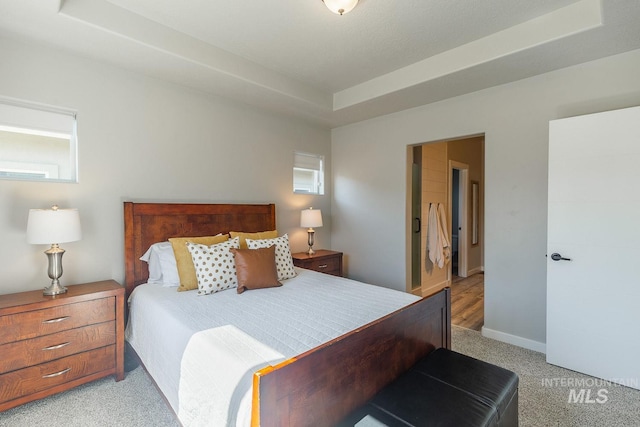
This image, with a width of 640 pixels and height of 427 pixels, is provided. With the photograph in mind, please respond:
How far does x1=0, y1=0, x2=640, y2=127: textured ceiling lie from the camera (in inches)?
81.6

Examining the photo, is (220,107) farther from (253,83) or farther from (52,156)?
(52,156)

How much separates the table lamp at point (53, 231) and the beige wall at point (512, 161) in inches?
127

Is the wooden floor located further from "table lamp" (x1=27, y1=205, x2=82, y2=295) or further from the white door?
"table lamp" (x1=27, y1=205, x2=82, y2=295)

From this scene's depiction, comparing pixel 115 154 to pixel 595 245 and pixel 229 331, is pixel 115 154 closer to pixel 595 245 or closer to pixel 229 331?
pixel 229 331

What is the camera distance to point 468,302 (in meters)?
4.16

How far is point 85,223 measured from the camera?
2.51 meters

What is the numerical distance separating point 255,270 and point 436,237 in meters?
3.00

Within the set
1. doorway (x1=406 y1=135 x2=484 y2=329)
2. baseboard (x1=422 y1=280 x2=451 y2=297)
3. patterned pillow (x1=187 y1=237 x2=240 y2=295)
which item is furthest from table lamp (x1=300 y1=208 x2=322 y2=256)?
baseboard (x1=422 y1=280 x2=451 y2=297)

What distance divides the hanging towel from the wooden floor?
57cm

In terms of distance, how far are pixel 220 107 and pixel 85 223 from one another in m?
1.71

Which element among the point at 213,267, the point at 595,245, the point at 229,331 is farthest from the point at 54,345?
the point at 595,245

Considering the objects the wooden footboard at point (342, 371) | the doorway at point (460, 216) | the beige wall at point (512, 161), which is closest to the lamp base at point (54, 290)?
the wooden footboard at point (342, 371)

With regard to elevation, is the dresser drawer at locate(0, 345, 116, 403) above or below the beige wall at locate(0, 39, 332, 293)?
below

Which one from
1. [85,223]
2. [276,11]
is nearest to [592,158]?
[276,11]
